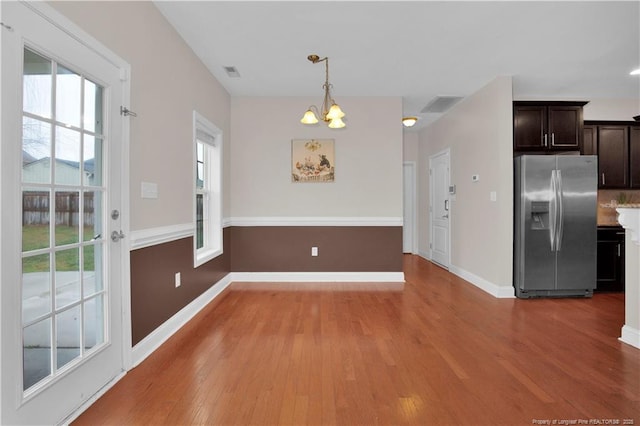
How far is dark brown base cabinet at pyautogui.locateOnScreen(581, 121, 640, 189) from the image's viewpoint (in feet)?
14.3

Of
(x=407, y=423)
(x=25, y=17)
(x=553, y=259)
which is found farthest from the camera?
(x=553, y=259)

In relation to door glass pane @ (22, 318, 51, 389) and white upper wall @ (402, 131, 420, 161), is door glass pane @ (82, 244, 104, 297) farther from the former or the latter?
white upper wall @ (402, 131, 420, 161)

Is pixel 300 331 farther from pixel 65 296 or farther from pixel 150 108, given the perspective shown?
pixel 150 108

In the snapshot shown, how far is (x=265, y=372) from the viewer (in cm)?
211

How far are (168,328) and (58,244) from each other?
53.3 inches

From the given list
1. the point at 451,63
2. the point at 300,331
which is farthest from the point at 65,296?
the point at 451,63

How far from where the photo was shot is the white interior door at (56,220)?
1363 millimetres

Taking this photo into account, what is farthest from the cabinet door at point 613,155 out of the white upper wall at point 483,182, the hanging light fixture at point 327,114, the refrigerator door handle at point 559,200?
the hanging light fixture at point 327,114

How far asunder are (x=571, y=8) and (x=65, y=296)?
13.3ft

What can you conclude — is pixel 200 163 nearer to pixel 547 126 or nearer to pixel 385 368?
pixel 385 368

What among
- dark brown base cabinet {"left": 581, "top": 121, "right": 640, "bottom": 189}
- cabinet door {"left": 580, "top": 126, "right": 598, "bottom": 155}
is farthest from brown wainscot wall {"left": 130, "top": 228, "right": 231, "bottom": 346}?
dark brown base cabinet {"left": 581, "top": 121, "right": 640, "bottom": 189}

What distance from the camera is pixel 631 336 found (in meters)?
2.55

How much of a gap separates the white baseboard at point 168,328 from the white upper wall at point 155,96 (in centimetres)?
85

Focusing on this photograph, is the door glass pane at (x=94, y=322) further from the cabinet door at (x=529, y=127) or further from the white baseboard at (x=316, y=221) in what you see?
the cabinet door at (x=529, y=127)
